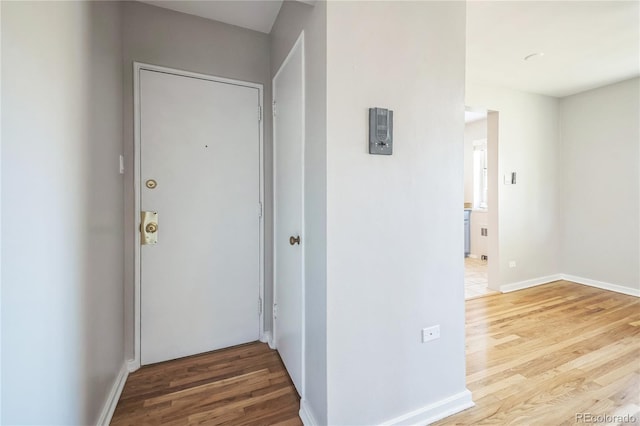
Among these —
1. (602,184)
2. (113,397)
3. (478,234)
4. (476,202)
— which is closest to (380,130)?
(113,397)

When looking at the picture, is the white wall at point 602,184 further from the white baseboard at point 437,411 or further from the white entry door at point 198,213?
the white entry door at point 198,213

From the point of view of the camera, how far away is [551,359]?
2.15 m

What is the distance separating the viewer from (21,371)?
2.83ft

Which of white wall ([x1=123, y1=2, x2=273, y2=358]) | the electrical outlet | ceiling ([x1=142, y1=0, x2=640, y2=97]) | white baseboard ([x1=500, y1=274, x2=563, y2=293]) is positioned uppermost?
ceiling ([x1=142, y1=0, x2=640, y2=97])

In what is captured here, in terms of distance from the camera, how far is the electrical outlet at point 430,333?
1.55 m

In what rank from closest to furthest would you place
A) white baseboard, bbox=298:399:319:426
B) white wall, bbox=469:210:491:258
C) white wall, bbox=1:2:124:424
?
white wall, bbox=1:2:124:424, white baseboard, bbox=298:399:319:426, white wall, bbox=469:210:491:258

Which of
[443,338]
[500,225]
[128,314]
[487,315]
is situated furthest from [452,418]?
[500,225]

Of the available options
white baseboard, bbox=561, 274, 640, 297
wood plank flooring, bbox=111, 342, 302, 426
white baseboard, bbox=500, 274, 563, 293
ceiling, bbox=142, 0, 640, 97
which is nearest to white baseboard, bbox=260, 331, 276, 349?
wood plank flooring, bbox=111, 342, 302, 426

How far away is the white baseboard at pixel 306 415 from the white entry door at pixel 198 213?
915 millimetres

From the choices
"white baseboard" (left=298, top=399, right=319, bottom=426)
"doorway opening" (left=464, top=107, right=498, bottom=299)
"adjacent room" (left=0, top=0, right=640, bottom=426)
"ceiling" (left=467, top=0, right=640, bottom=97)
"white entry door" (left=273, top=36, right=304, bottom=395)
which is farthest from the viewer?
"doorway opening" (left=464, top=107, right=498, bottom=299)

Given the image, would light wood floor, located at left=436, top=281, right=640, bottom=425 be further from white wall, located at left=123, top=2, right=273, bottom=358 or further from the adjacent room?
white wall, located at left=123, top=2, right=273, bottom=358

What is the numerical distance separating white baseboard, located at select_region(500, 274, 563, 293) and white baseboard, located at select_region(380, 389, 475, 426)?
8.15ft

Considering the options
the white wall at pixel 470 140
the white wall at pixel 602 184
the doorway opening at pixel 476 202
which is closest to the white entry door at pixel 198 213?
the doorway opening at pixel 476 202

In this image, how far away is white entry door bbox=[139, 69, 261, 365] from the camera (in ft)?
6.66
